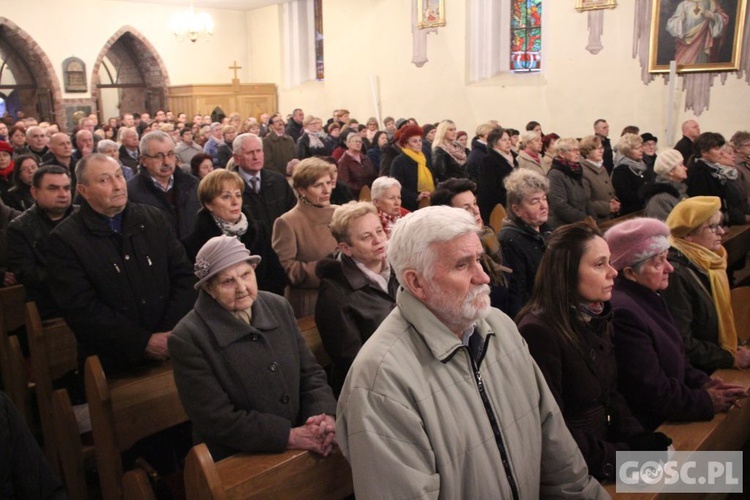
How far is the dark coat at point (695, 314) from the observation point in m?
3.35

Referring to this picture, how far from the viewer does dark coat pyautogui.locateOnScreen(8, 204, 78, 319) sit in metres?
4.02

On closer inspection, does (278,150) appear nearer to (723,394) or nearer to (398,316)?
(723,394)

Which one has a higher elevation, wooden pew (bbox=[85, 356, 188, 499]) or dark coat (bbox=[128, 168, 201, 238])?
dark coat (bbox=[128, 168, 201, 238])

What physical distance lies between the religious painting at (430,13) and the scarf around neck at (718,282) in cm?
1110

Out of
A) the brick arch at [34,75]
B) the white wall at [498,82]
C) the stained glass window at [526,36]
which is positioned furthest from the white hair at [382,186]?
the brick arch at [34,75]

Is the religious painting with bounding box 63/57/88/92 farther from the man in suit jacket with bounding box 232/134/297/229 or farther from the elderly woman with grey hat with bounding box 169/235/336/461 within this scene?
the elderly woman with grey hat with bounding box 169/235/336/461

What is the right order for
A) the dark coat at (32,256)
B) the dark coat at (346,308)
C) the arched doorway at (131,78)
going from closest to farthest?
the dark coat at (346,308)
the dark coat at (32,256)
the arched doorway at (131,78)

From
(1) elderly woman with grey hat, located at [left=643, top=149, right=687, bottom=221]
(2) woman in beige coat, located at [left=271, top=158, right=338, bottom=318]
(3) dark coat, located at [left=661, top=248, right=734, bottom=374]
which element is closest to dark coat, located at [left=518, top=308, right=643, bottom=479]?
(3) dark coat, located at [left=661, top=248, right=734, bottom=374]

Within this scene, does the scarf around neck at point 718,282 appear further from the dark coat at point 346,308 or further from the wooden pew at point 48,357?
the wooden pew at point 48,357

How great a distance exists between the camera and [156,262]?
3.38 m

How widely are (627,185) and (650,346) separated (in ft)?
14.2

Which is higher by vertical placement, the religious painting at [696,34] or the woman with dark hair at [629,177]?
the religious painting at [696,34]

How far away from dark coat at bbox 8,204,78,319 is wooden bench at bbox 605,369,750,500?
330 centimetres

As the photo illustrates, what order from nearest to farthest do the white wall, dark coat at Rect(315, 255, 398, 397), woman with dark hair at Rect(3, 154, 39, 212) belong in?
dark coat at Rect(315, 255, 398, 397)
woman with dark hair at Rect(3, 154, 39, 212)
the white wall
